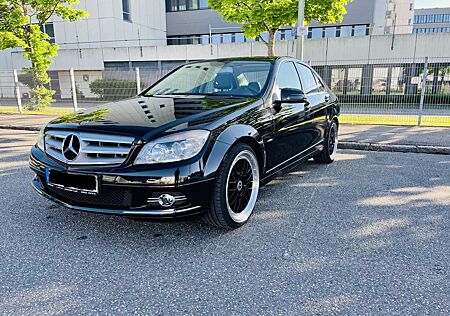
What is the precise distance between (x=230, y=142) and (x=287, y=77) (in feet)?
5.65

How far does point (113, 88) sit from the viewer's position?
1352cm

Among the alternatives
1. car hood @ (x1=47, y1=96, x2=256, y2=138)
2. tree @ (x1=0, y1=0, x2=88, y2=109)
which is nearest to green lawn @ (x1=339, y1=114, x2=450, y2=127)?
car hood @ (x1=47, y1=96, x2=256, y2=138)

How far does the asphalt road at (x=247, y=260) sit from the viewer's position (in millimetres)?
2402

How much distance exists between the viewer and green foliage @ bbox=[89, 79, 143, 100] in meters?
13.2

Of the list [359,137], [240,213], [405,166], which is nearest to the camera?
[240,213]

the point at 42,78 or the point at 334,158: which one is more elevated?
the point at 42,78

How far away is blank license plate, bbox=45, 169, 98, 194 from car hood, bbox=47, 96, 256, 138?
1.36 ft

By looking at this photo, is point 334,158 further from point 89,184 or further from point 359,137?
point 89,184

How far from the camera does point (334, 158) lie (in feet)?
21.1

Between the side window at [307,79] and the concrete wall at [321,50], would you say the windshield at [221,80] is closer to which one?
the side window at [307,79]

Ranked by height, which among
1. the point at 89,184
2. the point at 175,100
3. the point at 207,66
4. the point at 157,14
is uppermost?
A: the point at 157,14

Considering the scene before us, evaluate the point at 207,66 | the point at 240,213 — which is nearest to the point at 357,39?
the point at 207,66

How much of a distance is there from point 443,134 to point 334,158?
3.96 metres

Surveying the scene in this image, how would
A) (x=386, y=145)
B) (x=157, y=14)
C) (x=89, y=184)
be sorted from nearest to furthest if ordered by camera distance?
(x=89, y=184), (x=386, y=145), (x=157, y=14)
